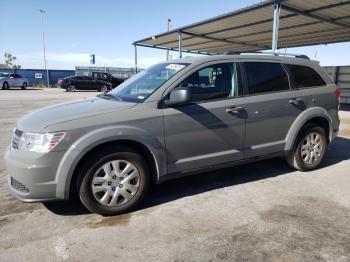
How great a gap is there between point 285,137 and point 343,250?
6.92ft

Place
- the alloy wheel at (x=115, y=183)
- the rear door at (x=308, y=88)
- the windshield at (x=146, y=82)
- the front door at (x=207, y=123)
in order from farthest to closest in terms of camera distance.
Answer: the rear door at (x=308, y=88)
the windshield at (x=146, y=82)
the front door at (x=207, y=123)
the alloy wheel at (x=115, y=183)

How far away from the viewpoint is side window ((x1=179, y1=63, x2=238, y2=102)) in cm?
404

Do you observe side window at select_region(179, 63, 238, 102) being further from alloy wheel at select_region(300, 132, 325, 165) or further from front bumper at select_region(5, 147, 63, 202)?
front bumper at select_region(5, 147, 63, 202)

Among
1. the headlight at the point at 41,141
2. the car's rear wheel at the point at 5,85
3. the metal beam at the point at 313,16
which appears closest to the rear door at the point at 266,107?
the headlight at the point at 41,141

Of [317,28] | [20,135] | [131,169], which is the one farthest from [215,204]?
[317,28]

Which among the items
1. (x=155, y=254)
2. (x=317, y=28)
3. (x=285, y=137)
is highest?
(x=317, y=28)

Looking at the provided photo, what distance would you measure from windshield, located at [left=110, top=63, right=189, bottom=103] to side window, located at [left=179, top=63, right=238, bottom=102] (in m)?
0.23

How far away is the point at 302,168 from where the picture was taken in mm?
5113

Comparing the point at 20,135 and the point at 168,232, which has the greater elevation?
the point at 20,135

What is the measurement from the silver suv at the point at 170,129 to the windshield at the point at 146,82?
2 centimetres

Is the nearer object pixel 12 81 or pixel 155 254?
pixel 155 254

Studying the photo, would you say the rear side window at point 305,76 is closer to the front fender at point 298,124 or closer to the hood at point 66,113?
the front fender at point 298,124

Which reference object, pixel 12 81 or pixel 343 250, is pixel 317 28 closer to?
pixel 343 250

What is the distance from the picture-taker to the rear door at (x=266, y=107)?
4.41 meters
